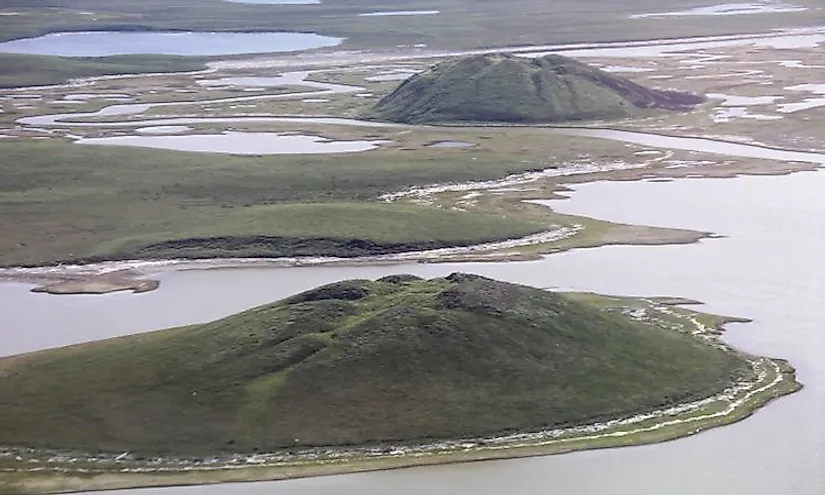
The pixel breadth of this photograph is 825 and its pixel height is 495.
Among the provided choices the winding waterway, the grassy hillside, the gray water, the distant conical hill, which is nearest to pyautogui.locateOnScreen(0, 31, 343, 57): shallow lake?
the distant conical hill

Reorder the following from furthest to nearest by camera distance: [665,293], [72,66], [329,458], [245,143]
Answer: [72,66] → [245,143] → [665,293] → [329,458]

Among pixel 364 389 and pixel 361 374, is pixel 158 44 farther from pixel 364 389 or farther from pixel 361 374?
pixel 364 389

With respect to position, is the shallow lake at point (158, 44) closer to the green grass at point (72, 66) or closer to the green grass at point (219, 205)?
the green grass at point (72, 66)

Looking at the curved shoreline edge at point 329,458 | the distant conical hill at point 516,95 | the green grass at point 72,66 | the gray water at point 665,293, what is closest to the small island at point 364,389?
the curved shoreline edge at point 329,458

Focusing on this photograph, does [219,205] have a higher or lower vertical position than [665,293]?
higher

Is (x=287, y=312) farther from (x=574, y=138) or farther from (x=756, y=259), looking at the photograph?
(x=574, y=138)

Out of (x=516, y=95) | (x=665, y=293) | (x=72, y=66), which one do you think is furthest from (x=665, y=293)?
(x=72, y=66)
